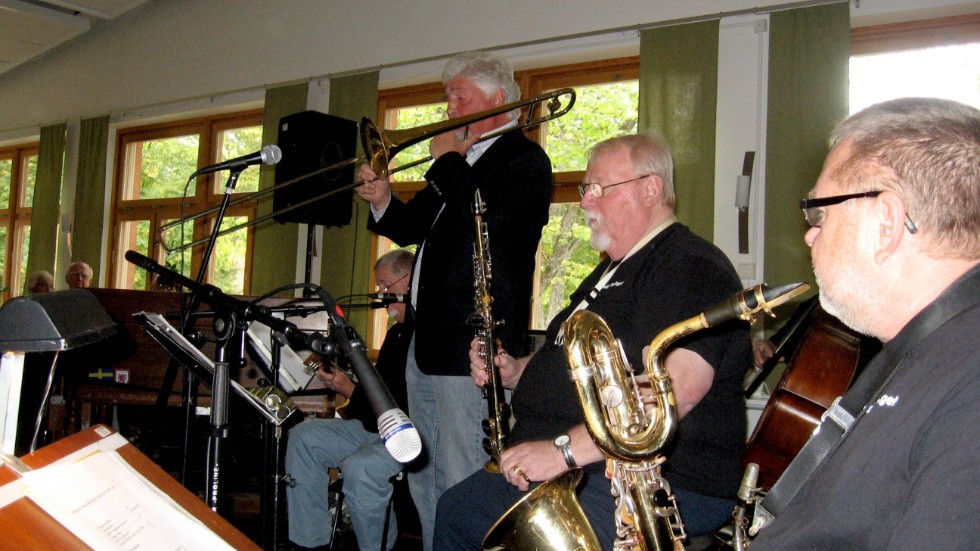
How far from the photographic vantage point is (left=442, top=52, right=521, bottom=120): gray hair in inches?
116

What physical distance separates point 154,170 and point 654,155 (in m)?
7.94

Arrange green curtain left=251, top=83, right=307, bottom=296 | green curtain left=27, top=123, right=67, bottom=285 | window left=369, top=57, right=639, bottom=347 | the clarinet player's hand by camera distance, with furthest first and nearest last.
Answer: green curtain left=27, top=123, right=67, bottom=285, green curtain left=251, top=83, right=307, bottom=296, window left=369, top=57, right=639, bottom=347, the clarinet player's hand

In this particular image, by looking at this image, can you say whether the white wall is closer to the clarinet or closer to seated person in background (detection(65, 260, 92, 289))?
seated person in background (detection(65, 260, 92, 289))

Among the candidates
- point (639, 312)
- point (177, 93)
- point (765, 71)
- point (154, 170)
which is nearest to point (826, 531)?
point (639, 312)

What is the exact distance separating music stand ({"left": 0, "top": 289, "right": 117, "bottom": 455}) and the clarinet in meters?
1.60

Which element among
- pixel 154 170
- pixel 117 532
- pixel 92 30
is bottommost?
pixel 117 532

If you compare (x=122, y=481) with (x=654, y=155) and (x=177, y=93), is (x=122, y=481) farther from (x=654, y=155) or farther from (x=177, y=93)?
(x=177, y=93)

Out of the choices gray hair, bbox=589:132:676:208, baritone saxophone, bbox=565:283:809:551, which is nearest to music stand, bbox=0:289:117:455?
baritone saxophone, bbox=565:283:809:551

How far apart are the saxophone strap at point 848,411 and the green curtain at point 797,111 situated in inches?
130

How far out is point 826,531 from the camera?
1.00 m

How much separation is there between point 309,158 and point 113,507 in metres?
3.94

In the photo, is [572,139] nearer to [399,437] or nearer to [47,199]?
[399,437]

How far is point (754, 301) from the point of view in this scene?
4.76 ft

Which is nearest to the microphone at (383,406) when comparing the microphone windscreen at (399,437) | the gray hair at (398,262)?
the microphone windscreen at (399,437)
